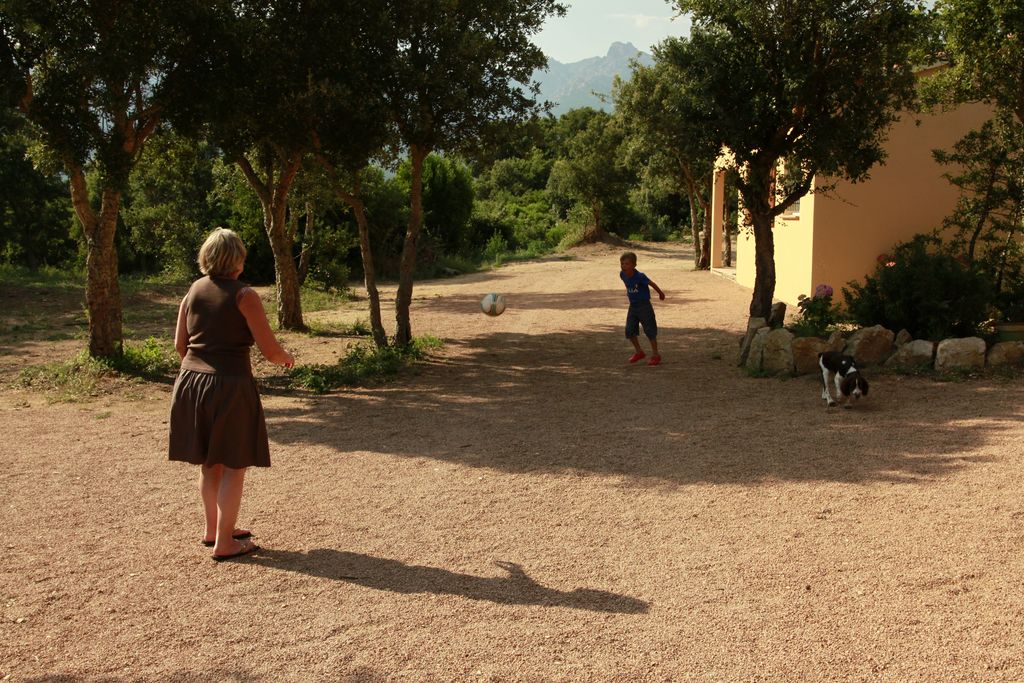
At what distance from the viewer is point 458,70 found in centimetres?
1084

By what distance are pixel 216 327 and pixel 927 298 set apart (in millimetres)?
7940

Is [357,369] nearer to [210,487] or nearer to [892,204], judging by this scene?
[210,487]

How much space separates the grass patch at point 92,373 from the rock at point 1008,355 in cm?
921

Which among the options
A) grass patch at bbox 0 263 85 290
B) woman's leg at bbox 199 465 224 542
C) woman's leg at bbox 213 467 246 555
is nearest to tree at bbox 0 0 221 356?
woman's leg at bbox 199 465 224 542

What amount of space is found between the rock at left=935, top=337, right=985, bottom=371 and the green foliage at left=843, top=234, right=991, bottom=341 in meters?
0.50

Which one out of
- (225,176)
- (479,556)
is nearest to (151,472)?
(479,556)

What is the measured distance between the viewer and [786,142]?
37.0 ft

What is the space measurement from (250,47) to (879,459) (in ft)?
26.1

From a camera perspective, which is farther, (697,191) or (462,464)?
(697,191)

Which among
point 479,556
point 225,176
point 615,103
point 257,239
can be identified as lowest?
point 479,556

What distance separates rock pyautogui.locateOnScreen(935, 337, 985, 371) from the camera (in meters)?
9.38

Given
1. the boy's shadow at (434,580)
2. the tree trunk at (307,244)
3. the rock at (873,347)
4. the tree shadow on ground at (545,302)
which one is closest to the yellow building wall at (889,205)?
the tree shadow on ground at (545,302)

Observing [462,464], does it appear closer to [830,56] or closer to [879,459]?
[879,459]

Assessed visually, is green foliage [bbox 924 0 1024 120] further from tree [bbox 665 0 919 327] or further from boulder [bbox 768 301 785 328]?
boulder [bbox 768 301 785 328]
